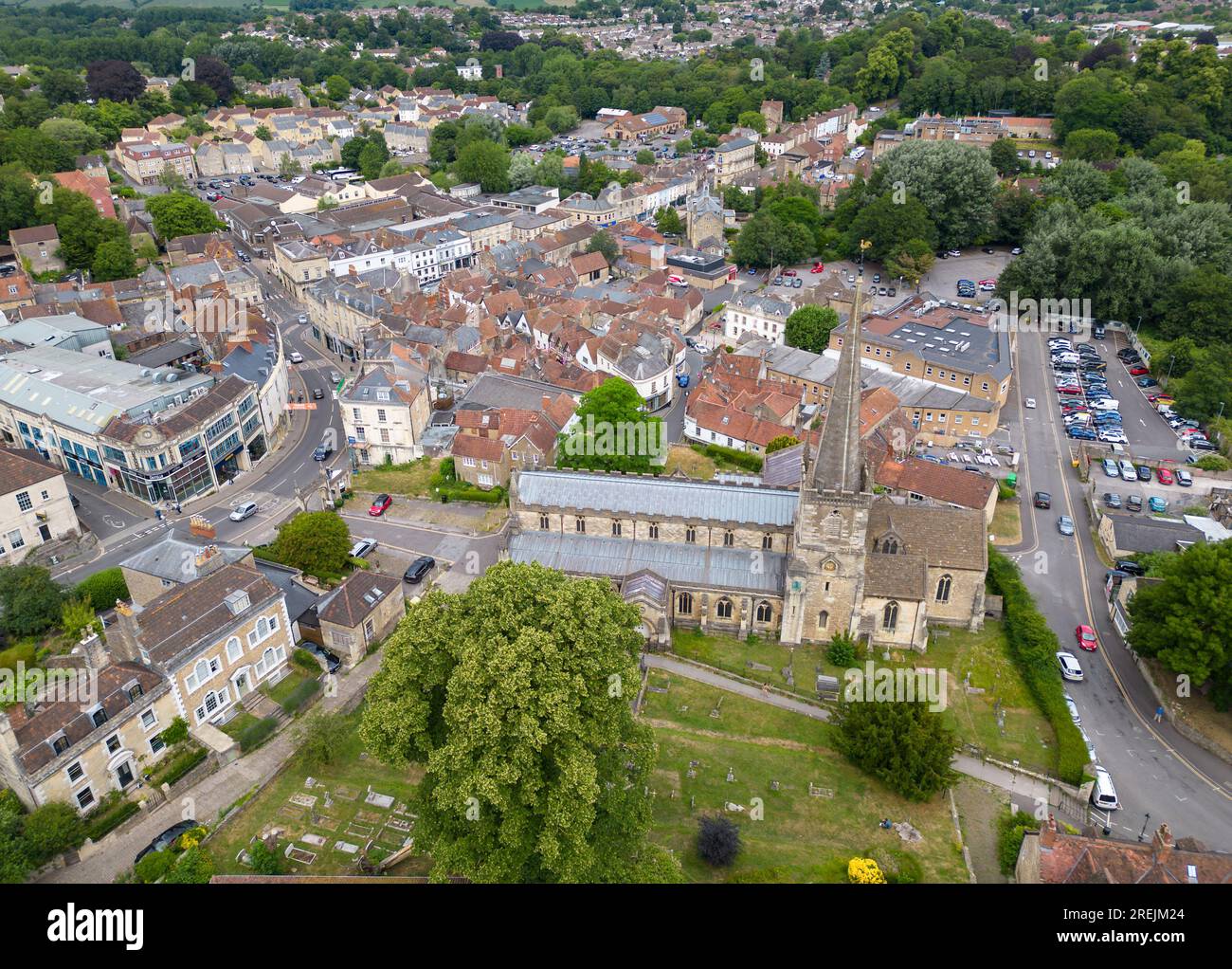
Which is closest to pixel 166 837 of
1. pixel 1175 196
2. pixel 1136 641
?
pixel 1136 641

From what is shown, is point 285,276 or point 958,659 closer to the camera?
point 958,659

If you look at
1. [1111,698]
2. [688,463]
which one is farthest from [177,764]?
[1111,698]

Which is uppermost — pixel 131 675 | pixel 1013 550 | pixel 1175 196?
pixel 1175 196

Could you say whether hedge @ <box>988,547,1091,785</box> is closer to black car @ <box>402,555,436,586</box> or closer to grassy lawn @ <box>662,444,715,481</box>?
grassy lawn @ <box>662,444,715,481</box>

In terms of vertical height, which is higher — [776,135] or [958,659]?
[776,135]

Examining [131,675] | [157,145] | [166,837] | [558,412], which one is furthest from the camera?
[157,145]

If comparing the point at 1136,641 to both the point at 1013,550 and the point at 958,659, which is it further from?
the point at 1013,550

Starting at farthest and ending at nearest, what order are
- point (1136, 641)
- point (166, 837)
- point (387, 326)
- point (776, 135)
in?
point (776, 135), point (387, 326), point (1136, 641), point (166, 837)
